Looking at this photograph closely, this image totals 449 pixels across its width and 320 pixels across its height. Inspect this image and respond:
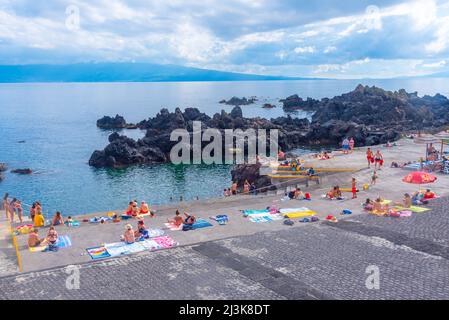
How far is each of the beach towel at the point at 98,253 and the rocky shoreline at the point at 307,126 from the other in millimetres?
41238

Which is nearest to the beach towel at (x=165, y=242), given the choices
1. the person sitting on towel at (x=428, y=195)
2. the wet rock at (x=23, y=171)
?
the person sitting on towel at (x=428, y=195)

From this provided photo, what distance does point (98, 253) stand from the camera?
17391 millimetres

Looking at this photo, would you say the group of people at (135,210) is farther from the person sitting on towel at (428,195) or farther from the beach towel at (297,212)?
the person sitting on towel at (428,195)

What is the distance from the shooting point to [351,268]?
15922mm

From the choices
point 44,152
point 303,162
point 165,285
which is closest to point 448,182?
point 303,162

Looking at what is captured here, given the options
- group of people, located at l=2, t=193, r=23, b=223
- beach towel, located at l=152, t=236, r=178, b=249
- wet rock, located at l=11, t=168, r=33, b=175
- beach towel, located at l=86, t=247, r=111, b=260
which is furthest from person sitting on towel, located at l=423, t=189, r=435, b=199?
wet rock, located at l=11, t=168, r=33, b=175

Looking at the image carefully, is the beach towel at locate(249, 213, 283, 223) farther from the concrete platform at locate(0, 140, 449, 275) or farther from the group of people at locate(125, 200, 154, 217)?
the group of people at locate(125, 200, 154, 217)

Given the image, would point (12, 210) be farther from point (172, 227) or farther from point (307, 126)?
point (307, 126)

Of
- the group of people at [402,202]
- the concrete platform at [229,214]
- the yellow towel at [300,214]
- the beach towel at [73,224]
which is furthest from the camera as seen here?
the group of people at [402,202]

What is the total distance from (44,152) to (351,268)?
216 ft

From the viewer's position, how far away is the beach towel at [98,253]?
17.1 meters

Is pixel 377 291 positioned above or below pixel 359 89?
below
